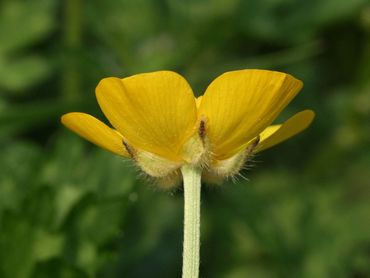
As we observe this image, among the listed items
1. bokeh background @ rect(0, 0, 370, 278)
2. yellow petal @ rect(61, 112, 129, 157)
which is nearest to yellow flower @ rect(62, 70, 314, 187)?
yellow petal @ rect(61, 112, 129, 157)

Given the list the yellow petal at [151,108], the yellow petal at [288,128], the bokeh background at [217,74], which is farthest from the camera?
the bokeh background at [217,74]

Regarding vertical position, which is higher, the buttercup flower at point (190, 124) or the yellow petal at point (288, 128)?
the yellow petal at point (288, 128)

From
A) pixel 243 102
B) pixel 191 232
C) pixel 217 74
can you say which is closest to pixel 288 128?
pixel 243 102

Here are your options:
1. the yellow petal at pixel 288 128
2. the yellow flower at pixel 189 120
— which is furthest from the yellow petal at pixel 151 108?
the yellow petal at pixel 288 128

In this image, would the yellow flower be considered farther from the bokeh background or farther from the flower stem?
the bokeh background

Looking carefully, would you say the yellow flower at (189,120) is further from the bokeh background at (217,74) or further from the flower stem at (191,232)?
the bokeh background at (217,74)

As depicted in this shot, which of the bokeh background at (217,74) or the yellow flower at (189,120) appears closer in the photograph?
the yellow flower at (189,120)

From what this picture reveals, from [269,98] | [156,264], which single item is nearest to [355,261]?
[156,264]
